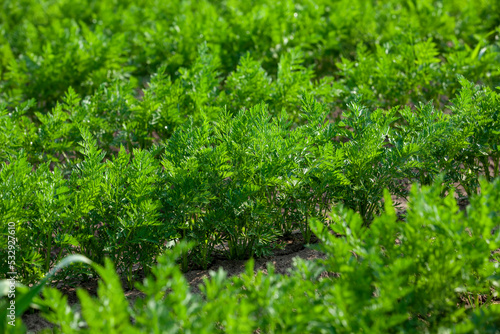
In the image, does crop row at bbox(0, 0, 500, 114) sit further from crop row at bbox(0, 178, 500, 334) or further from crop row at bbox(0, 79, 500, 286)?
crop row at bbox(0, 178, 500, 334)

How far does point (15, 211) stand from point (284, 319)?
1.65 m

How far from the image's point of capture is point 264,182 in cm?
328

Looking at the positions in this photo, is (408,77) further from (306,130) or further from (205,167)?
(205,167)

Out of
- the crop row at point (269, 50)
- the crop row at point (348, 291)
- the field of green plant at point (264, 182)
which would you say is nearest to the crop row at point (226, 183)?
the field of green plant at point (264, 182)

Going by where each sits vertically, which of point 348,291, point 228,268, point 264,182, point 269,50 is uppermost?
point 269,50

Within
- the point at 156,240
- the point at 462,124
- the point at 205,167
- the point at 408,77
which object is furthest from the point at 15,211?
the point at 408,77

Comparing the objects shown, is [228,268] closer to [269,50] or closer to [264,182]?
[264,182]

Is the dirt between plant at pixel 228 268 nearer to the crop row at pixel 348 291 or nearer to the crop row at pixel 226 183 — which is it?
the crop row at pixel 226 183

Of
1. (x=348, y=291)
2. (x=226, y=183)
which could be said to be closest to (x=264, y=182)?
(x=226, y=183)

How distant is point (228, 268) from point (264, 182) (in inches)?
23.8

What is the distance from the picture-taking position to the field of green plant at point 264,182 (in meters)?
2.38

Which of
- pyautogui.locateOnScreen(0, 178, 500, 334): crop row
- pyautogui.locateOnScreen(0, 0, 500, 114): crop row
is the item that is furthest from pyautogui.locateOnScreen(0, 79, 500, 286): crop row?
pyautogui.locateOnScreen(0, 0, 500, 114): crop row

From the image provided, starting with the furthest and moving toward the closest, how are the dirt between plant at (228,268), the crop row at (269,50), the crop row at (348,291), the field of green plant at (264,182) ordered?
1. the crop row at (269,50)
2. the dirt between plant at (228,268)
3. the field of green plant at (264,182)
4. the crop row at (348,291)

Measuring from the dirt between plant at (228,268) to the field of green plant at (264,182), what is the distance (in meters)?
0.07
